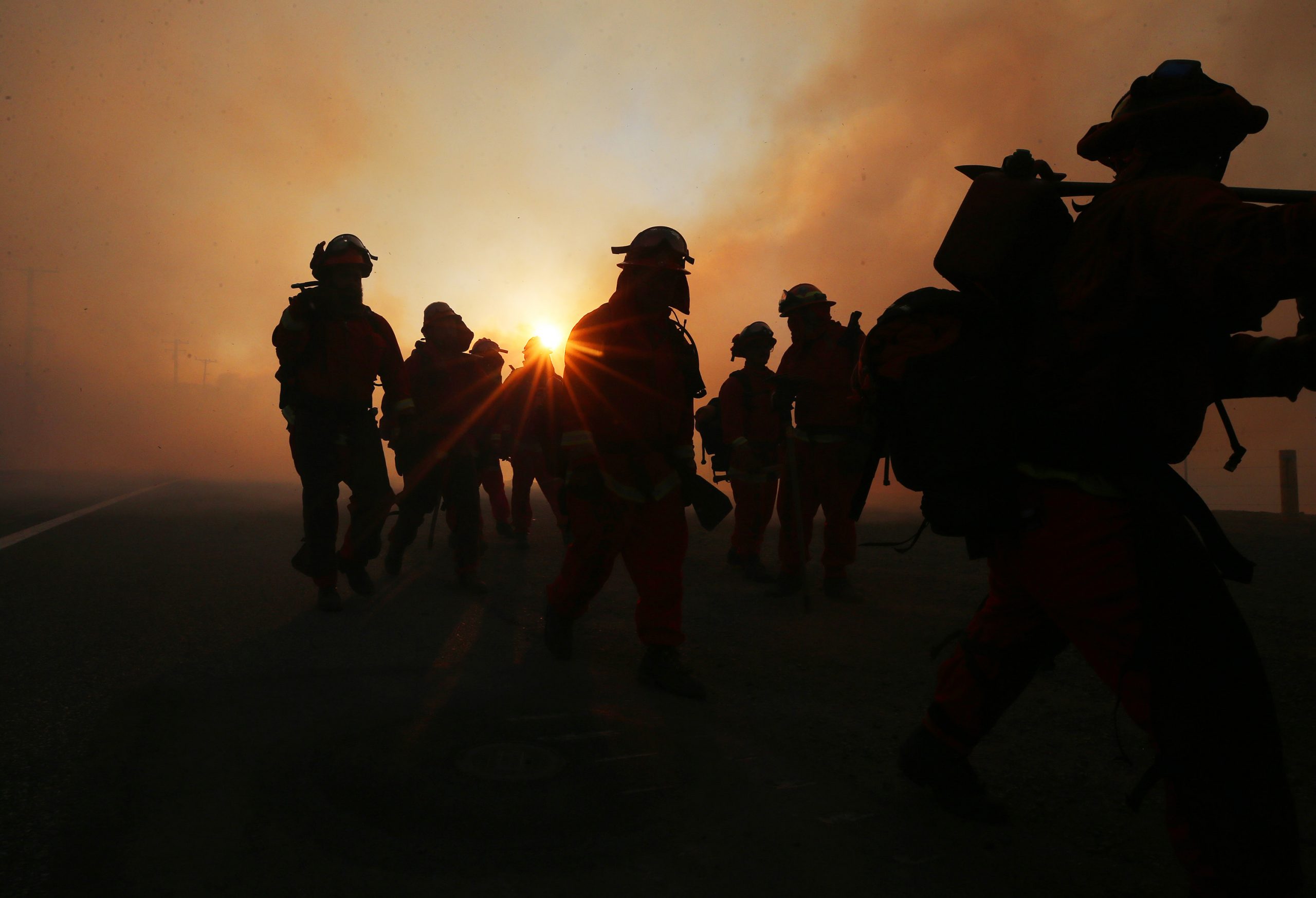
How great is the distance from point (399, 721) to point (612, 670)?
1177 millimetres

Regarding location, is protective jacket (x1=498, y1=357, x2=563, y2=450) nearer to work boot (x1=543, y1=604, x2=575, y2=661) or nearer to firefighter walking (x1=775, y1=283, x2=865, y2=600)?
firefighter walking (x1=775, y1=283, x2=865, y2=600)

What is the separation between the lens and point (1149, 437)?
1854 millimetres

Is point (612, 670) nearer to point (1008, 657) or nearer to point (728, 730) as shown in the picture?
point (728, 730)

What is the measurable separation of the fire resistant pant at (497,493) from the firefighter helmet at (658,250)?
17.5 ft

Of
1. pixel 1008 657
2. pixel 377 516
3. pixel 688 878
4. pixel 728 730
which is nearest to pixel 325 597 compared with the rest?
Result: pixel 377 516

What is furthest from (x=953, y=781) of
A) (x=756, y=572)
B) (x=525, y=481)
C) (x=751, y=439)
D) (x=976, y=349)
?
(x=525, y=481)

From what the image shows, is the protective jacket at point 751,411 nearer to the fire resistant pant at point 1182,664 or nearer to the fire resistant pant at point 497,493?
the fire resistant pant at point 497,493

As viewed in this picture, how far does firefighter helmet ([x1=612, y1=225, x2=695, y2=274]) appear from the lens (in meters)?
4.20

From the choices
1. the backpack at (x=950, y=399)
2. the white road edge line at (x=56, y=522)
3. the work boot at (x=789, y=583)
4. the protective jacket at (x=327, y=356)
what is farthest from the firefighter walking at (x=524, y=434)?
the backpack at (x=950, y=399)

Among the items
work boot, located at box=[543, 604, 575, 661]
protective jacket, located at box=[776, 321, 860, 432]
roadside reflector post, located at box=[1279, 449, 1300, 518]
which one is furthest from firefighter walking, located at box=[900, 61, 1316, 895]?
roadside reflector post, located at box=[1279, 449, 1300, 518]

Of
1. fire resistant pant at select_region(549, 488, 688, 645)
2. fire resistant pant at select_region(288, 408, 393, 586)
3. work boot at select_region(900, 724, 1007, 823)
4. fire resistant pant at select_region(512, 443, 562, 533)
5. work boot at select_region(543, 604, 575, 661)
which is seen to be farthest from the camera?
fire resistant pant at select_region(512, 443, 562, 533)

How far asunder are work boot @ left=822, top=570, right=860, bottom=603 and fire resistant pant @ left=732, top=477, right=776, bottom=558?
1158mm

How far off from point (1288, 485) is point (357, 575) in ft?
40.9

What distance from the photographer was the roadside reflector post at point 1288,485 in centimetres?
1128
